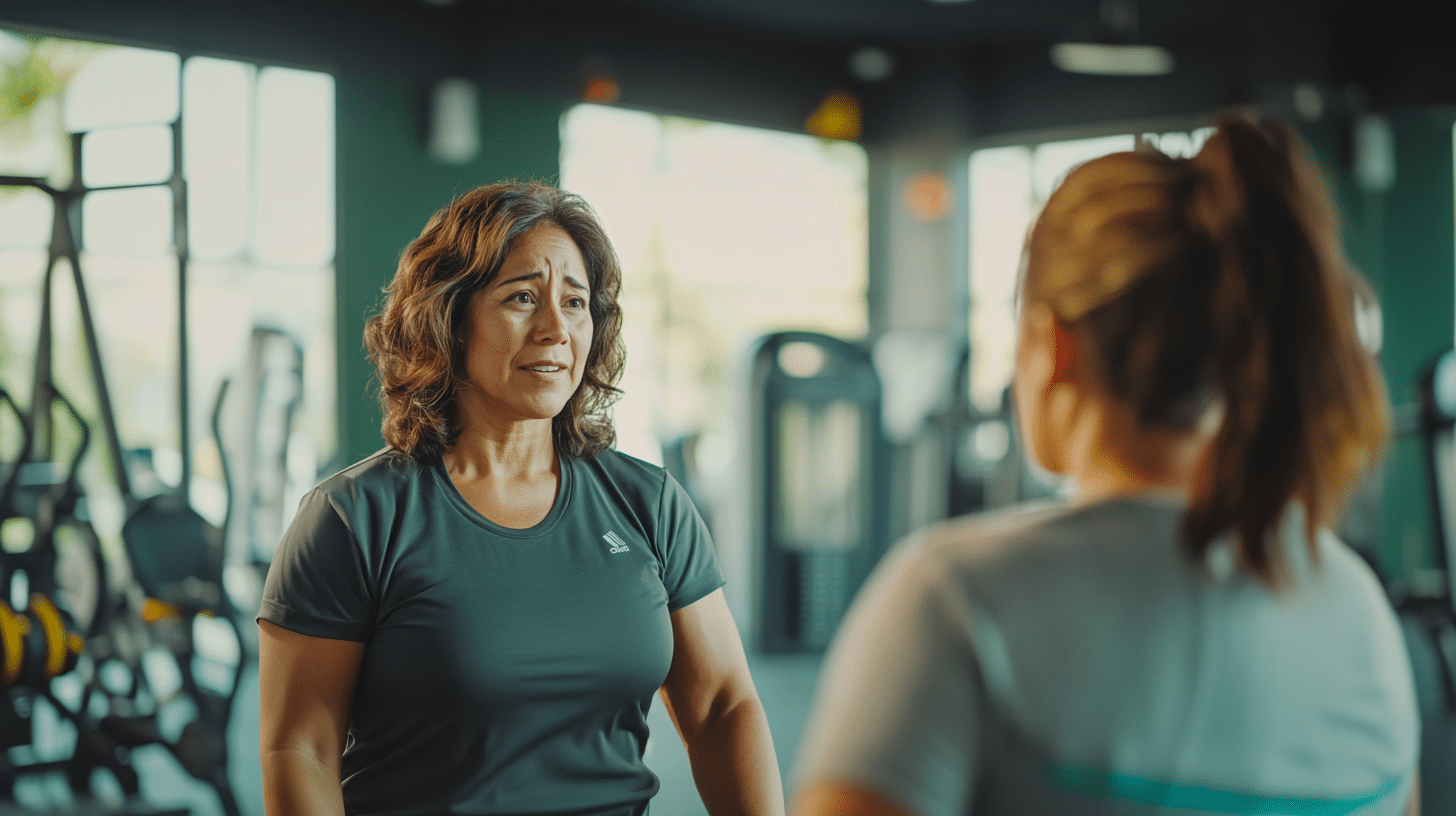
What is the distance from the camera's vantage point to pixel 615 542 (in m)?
1.31

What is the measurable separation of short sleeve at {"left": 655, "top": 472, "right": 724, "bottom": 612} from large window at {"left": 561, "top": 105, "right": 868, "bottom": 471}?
4.62 meters

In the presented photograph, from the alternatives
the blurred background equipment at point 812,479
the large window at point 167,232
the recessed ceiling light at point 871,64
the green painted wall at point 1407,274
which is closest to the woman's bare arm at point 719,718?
the large window at point 167,232

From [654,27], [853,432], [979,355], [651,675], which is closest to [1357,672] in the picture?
[651,675]

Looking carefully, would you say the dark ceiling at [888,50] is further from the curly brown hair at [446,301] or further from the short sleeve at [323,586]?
the short sleeve at [323,586]

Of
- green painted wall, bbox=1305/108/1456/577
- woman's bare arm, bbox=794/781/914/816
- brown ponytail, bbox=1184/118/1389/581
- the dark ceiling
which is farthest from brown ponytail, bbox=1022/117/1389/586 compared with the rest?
green painted wall, bbox=1305/108/1456/577

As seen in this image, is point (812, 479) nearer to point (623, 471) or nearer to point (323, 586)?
point (623, 471)

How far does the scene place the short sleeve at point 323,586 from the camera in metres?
1.15

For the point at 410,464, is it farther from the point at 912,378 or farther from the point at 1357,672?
the point at 912,378

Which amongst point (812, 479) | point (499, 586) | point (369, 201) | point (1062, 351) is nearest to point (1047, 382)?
point (1062, 351)

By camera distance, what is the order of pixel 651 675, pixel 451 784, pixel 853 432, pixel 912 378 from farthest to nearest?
pixel 912 378
pixel 853 432
pixel 651 675
pixel 451 784

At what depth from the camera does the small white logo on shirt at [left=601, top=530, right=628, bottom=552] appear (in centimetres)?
130

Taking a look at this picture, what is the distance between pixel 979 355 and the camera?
734 centimetres

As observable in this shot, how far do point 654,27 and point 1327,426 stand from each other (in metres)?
6.07

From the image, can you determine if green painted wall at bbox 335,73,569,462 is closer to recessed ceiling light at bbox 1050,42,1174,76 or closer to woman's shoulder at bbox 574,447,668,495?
recessed ceiling light at bbox 1050,42,1174,76
